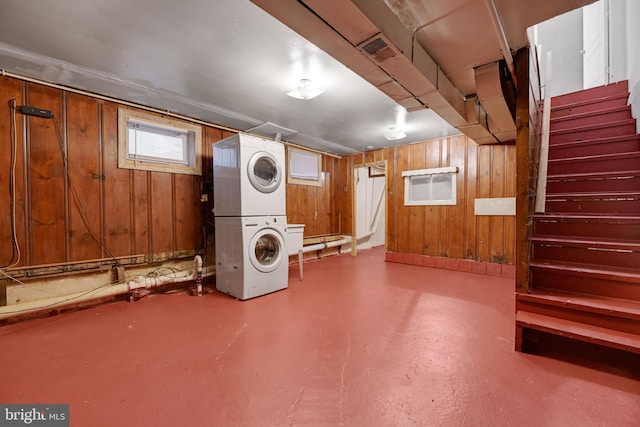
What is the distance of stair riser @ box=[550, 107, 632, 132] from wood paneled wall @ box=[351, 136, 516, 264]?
66 cm

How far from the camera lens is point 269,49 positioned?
Result: 2.01m

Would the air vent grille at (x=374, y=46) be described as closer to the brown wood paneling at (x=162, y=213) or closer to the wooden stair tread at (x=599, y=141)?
the wooden stair tread at (x=599, y=141)

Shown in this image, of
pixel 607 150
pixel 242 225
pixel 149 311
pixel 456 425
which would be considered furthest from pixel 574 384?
pixel 149 311

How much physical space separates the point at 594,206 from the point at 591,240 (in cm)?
47

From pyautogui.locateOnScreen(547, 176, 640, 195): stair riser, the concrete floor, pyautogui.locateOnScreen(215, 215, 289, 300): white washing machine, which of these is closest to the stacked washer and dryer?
pyautogui.locateOnScreen(215, 215, 289, 300): white washing machine

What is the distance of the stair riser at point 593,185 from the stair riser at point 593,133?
81cm

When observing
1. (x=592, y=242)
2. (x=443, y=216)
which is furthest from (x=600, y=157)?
(x=443, y=216)

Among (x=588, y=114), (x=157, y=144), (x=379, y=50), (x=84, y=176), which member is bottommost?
(x=84, y=176)

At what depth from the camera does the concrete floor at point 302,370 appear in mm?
1256

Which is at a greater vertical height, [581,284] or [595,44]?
[595,44]

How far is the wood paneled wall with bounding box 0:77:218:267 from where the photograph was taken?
7.86 feet

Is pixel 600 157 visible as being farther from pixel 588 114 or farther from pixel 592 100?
pixel 592 100

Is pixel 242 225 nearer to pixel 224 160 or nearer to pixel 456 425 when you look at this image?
pixel 224 160

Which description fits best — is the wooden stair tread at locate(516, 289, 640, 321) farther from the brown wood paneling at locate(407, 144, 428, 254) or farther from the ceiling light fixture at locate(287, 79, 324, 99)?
the brown wood paneling at locate(407, 144, 428, 254)
